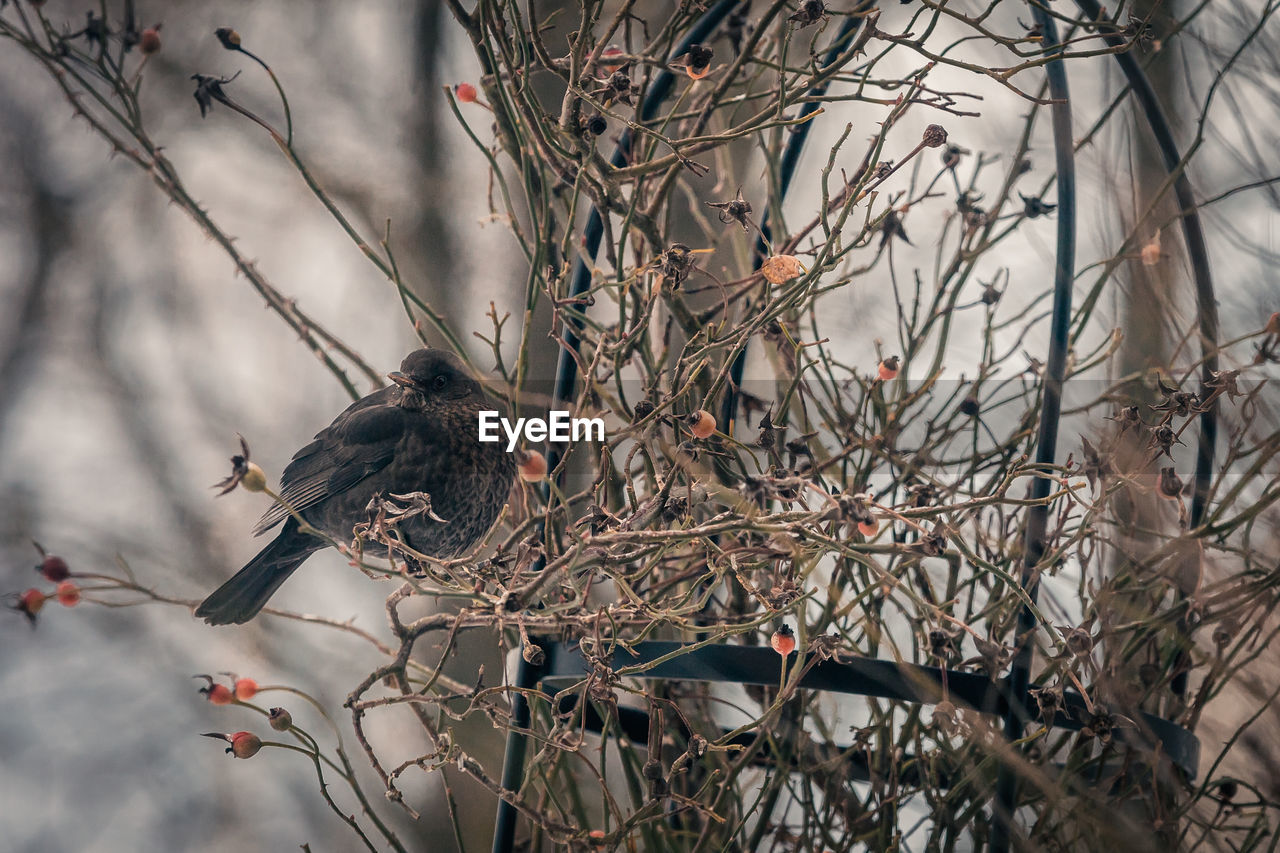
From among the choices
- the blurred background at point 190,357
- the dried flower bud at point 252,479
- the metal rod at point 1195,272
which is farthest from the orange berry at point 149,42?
the blurred background at point 190,357

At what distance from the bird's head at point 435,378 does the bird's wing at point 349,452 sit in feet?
0.09

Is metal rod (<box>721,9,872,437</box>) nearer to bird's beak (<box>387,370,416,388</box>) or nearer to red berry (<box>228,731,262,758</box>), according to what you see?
bird's beak (<box>387,370,416,388</box>)

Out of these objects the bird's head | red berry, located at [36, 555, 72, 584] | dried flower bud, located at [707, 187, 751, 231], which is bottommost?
red berry, located at [36, 555, 72, 584]

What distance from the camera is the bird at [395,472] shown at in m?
0.93

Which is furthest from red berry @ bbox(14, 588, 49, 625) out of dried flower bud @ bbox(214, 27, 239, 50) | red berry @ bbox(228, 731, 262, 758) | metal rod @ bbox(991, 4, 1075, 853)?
metal rod @ bbox(991, 4, 1075, 853)

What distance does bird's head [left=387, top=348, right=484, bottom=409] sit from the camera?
39.4 inches

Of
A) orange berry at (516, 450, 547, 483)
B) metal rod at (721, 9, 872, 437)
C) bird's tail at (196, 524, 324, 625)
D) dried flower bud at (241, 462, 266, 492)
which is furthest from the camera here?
bird's tail at (196, 524, 324, 625)

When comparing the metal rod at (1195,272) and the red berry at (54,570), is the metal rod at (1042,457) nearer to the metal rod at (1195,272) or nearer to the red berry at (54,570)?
the metal rod at (1195,272)

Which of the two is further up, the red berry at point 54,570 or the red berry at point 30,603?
the red berry at point 54,570

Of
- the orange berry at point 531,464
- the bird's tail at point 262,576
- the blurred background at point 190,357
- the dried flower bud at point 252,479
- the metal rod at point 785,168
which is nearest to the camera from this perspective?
the dried flower bud at point 252,479

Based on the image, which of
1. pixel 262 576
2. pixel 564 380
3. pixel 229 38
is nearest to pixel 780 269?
pixel 564 380

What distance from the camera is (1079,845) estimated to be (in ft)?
2.74

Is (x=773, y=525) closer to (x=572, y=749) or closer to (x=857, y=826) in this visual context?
(x=572, y=749)

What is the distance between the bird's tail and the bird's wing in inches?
1.4
